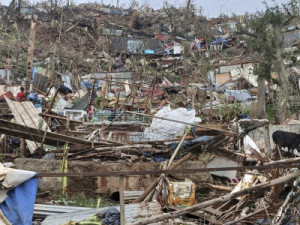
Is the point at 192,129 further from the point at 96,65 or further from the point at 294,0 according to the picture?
the point at 96,65

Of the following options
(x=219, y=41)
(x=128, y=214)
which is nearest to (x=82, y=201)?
(x=128, y=214)

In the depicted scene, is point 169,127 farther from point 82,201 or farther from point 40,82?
point 40,82

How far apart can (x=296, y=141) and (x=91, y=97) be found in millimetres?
7361

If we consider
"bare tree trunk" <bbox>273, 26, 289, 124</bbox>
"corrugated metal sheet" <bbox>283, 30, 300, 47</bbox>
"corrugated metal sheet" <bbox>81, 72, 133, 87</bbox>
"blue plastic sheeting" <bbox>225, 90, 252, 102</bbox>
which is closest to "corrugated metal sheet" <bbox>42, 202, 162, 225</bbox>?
"bare tree trunk" <bbox>273, 26, 289, 124</bbox>

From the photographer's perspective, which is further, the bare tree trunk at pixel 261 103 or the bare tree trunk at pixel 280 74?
the bare tree trunk at pixel 280 74

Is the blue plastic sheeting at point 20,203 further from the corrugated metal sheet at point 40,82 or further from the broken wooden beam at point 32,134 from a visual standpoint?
the corrugated metal sheet at point 40,82

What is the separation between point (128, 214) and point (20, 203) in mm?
1903

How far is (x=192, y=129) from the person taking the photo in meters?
8.41

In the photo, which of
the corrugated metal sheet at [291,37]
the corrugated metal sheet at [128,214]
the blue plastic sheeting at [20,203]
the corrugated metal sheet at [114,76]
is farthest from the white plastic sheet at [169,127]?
the corrugated metal sheet at [291,37]

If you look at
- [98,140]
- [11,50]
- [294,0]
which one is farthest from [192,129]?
[11,50]

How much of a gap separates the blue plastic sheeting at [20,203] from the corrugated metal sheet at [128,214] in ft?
4.55

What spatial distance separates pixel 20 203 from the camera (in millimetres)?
3846

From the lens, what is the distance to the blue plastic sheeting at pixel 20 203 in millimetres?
3779

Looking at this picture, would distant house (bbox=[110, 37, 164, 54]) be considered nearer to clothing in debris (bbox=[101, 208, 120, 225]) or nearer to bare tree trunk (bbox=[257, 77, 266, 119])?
bare tree trunk (bbox=[257, 77, 266, 119])
